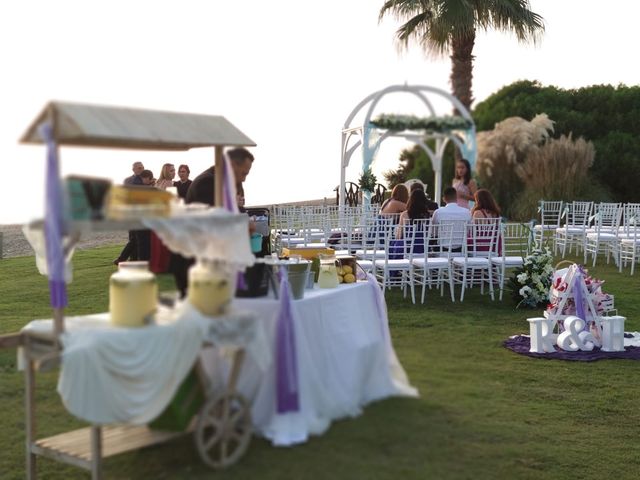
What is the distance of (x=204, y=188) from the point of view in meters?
3.77

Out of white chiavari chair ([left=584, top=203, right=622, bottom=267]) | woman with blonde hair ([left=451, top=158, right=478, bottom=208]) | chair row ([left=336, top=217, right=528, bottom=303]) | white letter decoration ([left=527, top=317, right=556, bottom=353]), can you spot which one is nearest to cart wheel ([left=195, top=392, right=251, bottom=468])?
white letter decoration ([left=527, top=317, right=556, bottom=353])

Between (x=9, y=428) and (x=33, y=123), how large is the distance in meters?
2.17

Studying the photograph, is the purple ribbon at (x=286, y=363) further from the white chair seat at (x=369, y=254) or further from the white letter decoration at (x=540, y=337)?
the white chair seat at (x=369, y=254)

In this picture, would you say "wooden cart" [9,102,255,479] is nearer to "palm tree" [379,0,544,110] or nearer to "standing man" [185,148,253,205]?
"standing man" [185,148,253,205]

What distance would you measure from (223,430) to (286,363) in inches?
14.7

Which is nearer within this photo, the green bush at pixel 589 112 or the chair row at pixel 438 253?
the chair row at pixel 438 253

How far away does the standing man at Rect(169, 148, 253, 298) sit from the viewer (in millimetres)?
3016

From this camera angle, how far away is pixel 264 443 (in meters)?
2.73

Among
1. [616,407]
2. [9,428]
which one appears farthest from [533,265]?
[9,428]

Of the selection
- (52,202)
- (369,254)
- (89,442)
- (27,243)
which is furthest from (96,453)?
(27,243)

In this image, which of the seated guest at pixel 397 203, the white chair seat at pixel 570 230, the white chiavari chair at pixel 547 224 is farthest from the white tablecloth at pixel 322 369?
the white chair seat at pixel 570 230

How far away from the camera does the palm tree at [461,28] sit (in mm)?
17984

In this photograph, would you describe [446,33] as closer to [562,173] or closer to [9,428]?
[562,173]

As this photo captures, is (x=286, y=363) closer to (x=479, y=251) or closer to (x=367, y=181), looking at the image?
(x=479, y=251)
